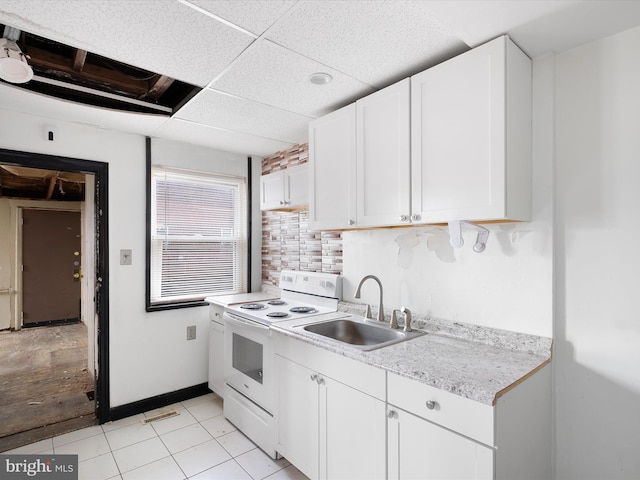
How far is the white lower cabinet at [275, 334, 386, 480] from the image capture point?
1572 mm

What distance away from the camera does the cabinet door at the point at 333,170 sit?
2.12 metres

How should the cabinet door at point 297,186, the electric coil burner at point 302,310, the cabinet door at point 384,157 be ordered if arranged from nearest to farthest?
the cabinet door at point 384,157
the electric coil burner at point 302,310
the cabinet door at point 297,186

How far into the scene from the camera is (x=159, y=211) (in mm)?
3076

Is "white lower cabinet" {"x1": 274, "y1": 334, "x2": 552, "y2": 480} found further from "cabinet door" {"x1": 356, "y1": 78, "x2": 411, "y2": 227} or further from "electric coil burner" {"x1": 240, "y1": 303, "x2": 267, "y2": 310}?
"cabinet door" {"x1": 356, "y1": 78, "x2": 411, "y2": 227}

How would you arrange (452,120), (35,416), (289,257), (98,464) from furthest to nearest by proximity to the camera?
(289,257), (35,416), (98,464), (452,120)

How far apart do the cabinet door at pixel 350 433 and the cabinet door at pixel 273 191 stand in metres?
1.65

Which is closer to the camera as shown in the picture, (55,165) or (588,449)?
(588,449)

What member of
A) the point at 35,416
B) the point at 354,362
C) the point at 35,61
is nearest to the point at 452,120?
the point at 354,362

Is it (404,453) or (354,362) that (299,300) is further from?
(404,453)

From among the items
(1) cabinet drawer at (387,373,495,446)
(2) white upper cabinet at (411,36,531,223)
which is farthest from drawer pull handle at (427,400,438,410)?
(2) white upper cabinet at (411,36,531,223)

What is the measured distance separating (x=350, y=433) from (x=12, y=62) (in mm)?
2362

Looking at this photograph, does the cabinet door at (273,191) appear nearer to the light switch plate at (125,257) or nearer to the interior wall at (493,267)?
the interior wall at (493,267)

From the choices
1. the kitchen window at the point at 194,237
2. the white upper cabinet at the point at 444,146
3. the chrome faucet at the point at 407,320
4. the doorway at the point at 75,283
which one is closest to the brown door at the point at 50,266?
the doorway at the point at 75,283

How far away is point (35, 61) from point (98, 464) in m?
2.51
